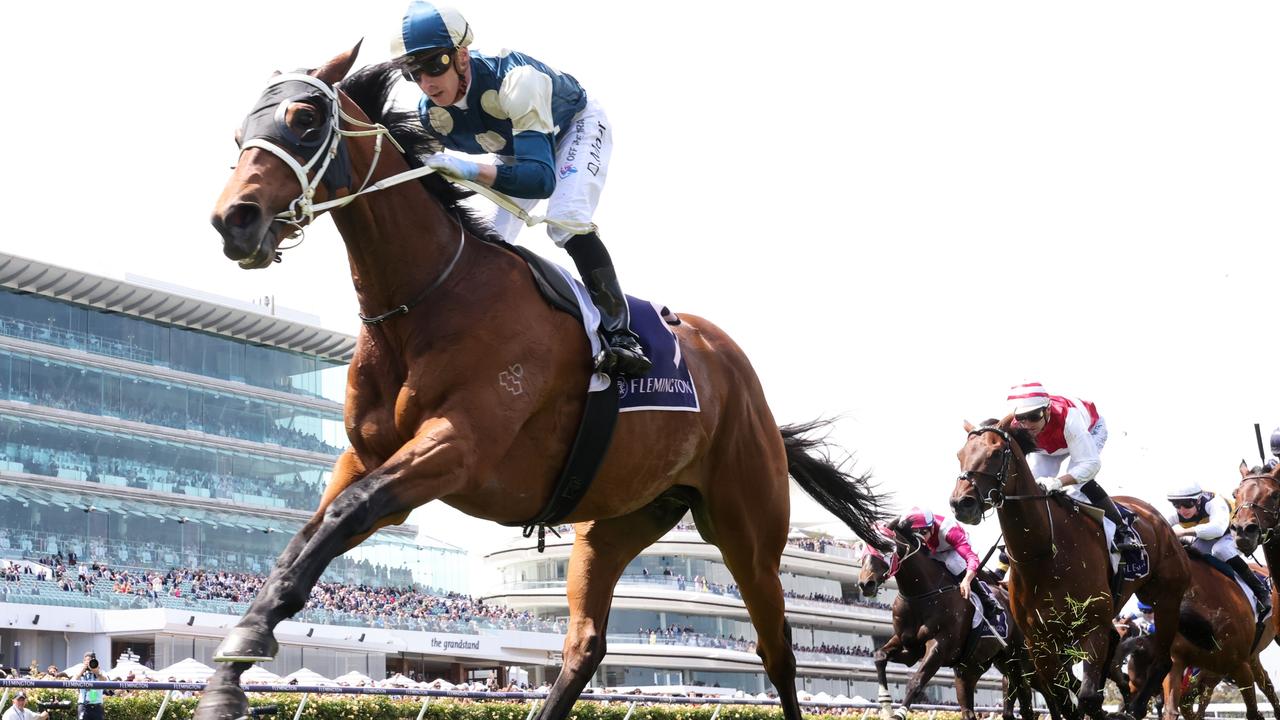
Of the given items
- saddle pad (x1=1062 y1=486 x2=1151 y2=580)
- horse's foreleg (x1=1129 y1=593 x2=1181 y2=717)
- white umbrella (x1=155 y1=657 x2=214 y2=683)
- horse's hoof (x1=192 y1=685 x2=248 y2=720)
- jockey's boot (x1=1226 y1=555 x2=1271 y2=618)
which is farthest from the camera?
white umbrella (x1=155 y1=657 x2=214 y2=683)

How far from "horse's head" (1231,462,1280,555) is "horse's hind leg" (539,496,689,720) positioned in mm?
4597

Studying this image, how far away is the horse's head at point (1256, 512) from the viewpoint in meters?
9.37

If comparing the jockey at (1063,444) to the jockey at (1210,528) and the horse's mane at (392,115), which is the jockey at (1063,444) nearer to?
the jockey at (1210,528)

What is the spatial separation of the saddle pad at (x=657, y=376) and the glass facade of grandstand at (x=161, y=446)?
47.3m

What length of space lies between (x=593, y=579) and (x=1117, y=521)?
5.36m

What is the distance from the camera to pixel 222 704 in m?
4.12

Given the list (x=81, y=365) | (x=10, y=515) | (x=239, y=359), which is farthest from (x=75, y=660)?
(x=239, y=359)

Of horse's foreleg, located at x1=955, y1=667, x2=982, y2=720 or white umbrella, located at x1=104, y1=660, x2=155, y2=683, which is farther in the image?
white umbrella, located at x1=104, y1=660, x2=155, y2=683

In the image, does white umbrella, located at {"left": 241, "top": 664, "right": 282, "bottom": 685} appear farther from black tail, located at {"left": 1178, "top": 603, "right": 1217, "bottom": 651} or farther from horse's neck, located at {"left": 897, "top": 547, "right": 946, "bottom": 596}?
black tail, located at {"left": 1178, "top": 603, "right": 1217, "bottom": 651}

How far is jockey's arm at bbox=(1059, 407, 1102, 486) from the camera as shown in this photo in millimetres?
9945

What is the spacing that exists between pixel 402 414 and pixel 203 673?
28767mm

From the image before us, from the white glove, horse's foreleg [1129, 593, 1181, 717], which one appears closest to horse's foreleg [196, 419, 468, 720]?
the white glove

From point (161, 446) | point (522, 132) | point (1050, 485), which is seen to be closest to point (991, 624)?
point (1050, 485)

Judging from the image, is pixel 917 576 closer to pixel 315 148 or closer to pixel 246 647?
pixel 315 148
